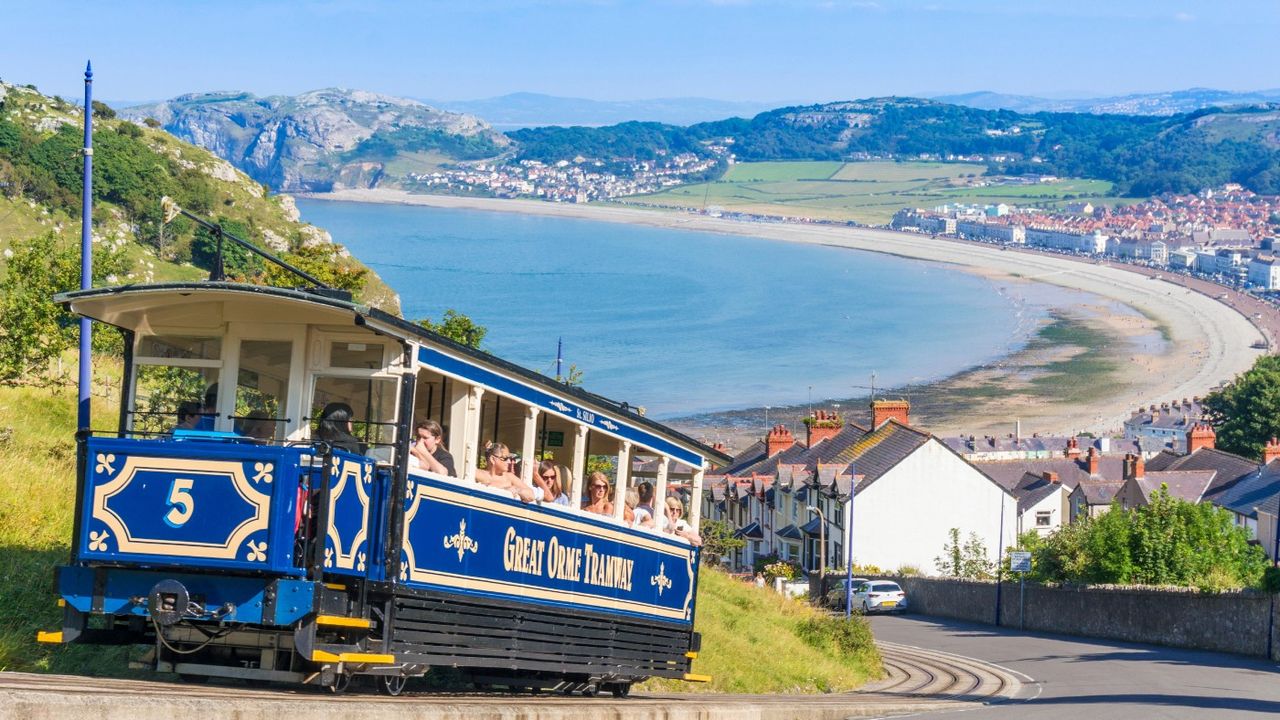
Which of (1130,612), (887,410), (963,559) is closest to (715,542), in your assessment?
(963,559)

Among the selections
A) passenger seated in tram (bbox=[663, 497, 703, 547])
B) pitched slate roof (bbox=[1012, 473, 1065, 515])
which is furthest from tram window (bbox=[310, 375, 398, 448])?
pitched slate roof (bbox=[1012, 473, 1065, 515])

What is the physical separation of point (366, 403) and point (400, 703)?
2.28m

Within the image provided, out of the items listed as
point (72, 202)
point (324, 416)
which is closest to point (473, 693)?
point (324, 416)

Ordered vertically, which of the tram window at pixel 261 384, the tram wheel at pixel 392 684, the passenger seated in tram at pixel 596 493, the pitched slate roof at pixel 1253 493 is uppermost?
the tram window at pixel 261 384

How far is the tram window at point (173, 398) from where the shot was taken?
40.9 ft

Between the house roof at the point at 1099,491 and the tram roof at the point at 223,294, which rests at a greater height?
the tram roof at the point at 223,294

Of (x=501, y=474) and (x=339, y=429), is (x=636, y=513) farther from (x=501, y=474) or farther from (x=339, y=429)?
(x=339, y=429)

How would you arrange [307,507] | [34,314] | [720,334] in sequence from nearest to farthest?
1. [307,507]
2. [34,314]
3. [720,334]

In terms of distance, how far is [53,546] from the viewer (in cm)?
1530

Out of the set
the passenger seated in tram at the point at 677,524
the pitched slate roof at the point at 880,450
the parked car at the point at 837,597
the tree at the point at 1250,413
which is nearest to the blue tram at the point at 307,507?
the passenger seated in tram at the point at 677,524

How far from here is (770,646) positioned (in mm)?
25188

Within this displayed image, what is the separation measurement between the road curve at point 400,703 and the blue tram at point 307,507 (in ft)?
1.28

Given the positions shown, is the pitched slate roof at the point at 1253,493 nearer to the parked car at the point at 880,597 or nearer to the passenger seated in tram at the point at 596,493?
the parked car at the point at 880,597

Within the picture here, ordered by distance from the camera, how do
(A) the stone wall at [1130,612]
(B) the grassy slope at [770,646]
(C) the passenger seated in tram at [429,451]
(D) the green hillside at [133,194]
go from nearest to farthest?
(C) the passenger seated in tram at [429,451]
(B) the grassy slope at [770,646]
(A) the stone wall at [1130,612]
(D) the green hillside at [133,194]
